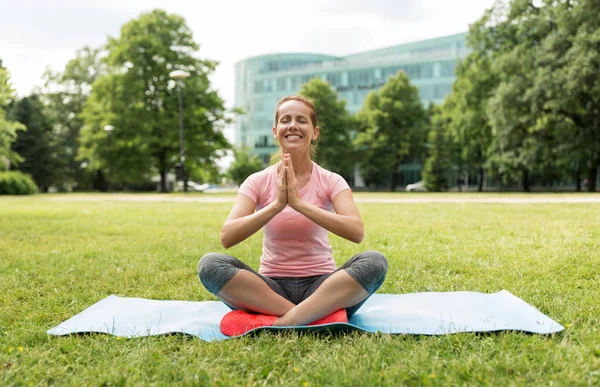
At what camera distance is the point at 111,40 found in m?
35.3

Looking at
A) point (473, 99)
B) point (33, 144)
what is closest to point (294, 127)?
point (473, 99)

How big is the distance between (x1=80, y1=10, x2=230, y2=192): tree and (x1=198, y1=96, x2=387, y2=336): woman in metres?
30.4

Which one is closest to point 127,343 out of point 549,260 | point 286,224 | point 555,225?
point 286,224

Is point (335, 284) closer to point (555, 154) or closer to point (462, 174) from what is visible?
point (555, 154)

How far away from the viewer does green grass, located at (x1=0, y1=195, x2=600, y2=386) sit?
2590 millimetres

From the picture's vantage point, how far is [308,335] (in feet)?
10.4

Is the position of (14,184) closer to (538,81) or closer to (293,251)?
(538,81)

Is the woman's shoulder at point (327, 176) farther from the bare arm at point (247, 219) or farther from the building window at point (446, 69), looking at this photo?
the building window at point (446, 69)

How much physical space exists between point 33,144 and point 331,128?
2442cm

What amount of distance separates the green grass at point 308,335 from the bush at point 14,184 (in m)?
25.8

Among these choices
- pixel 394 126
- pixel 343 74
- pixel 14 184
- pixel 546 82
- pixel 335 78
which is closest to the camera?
pixel 546 82

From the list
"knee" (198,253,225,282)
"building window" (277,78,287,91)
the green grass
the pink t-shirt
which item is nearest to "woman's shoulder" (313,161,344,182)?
the pink t-shirt

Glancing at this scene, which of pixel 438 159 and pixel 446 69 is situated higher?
pixel 446 69

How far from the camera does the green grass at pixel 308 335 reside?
259cm
